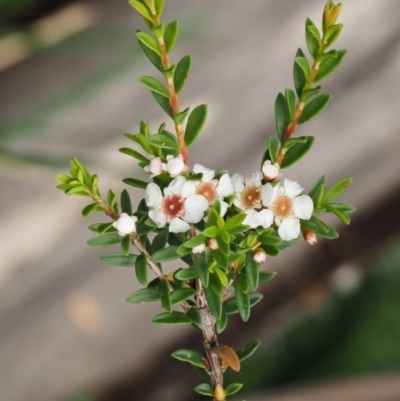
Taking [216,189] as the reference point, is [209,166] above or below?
above

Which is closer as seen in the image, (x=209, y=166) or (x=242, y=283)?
(x=242, y=283)

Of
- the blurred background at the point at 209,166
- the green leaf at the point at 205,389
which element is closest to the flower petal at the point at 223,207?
the green leaf at the point at 205,389

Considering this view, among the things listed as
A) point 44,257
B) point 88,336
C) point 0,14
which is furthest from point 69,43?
point 88,336

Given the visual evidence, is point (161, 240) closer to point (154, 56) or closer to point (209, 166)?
point (154, 56)

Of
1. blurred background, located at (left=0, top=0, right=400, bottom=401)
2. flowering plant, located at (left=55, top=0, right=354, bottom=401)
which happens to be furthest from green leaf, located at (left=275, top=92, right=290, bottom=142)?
blurred background, located at (left=0, top=0, right=400, bottom=401)

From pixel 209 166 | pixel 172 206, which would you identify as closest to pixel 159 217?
pixel 172 206

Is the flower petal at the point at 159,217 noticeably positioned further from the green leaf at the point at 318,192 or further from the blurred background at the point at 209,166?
the blurred background at the point at 209,166

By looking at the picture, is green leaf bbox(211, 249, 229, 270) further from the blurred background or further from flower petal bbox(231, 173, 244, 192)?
the blurred background
